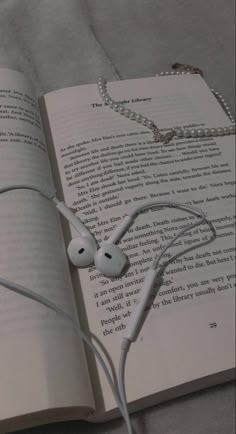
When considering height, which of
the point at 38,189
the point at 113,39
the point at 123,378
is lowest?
the point at 123,378

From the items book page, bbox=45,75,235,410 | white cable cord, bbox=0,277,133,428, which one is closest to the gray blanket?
book page, bbox=45,75,235,410

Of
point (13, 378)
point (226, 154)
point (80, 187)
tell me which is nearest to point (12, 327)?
point (13, 378)

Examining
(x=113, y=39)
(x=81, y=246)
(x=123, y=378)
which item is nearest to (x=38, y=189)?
(x=81, y=246)

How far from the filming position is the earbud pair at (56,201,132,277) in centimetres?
45

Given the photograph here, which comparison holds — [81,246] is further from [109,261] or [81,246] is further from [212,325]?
[212,325]

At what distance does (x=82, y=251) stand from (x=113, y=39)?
340mm

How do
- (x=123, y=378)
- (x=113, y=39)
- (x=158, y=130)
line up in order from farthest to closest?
1. (x=113, y=39)
2. (x=158, y=130)
3. (x=123, y=378)

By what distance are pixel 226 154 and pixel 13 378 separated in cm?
30

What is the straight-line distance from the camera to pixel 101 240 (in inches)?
18.8

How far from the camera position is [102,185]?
1.64ft

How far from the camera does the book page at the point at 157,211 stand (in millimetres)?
432

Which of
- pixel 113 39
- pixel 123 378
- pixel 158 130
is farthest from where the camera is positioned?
pixel 113 39

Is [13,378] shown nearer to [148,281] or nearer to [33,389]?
[33,389]

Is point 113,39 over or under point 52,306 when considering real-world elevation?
over
